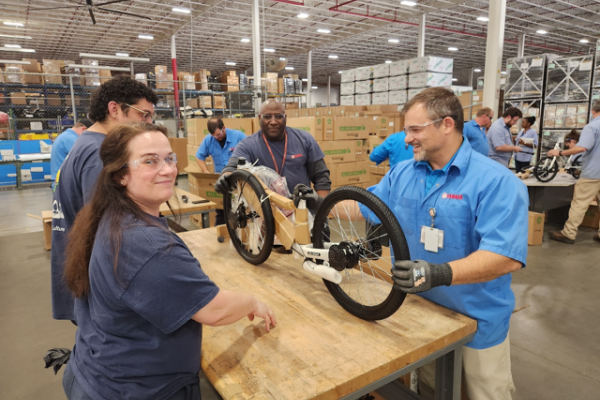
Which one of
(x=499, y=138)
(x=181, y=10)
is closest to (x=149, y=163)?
(x=499, y=138)

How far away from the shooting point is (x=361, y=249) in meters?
1.53

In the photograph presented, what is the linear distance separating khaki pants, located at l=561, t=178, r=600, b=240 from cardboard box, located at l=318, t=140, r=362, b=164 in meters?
3.43

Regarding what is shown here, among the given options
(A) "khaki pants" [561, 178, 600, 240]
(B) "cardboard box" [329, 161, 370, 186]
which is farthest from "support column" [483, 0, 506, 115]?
(B) "cardboard box" [329, 161, 370, 186]

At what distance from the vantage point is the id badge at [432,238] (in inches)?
55.6

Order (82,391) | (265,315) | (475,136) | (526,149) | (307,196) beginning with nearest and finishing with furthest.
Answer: (82,391) < (265,315) < (307,196) < (475,136) < (526,149)

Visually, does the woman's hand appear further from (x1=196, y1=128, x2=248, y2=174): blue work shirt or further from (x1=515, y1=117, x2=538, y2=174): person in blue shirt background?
(x1=515, y1=117, x2=538, y2=174): person in blue shirt background

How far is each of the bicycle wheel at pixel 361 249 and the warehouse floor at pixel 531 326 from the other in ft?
2.03

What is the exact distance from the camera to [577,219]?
16.1ft

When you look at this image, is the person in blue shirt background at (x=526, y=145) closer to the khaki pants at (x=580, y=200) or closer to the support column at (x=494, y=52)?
the support column at (x=494, y=52)

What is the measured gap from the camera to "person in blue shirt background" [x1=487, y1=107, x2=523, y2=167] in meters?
5.76

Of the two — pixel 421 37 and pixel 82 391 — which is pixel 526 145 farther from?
pixel 82 391

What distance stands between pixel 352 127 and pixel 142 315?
638 cm

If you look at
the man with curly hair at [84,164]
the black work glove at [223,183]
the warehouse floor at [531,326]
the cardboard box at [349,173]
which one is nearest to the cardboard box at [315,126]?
the cardboard box at [349,173]

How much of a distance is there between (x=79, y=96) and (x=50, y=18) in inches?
92.5
